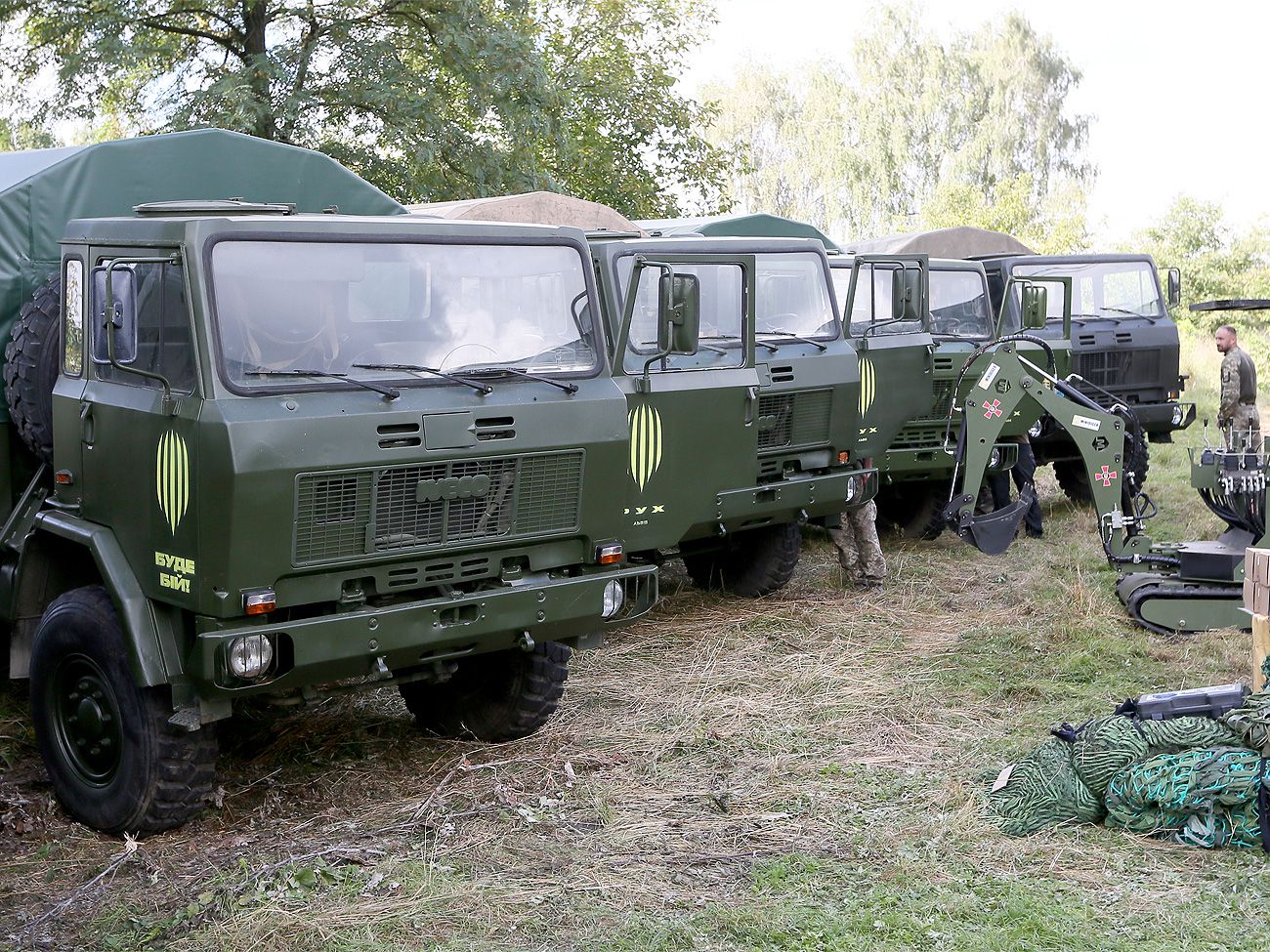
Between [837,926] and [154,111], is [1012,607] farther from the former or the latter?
[154,111]

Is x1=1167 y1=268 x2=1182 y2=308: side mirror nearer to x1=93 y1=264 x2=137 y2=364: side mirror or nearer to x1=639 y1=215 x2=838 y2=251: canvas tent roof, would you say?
x1=639 y1=215 x2=838 y2=251: canvas tent roof

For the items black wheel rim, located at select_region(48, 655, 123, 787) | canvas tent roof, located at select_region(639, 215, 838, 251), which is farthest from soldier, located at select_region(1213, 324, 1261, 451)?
black wheel rim, located at select_region(48, 655, 123, 787)

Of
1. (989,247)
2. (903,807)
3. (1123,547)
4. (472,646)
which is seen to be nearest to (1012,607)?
(1123,547)

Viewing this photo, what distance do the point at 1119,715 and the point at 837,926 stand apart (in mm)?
1864

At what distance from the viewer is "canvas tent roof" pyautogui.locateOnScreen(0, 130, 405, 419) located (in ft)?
18.5

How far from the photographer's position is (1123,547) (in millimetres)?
8484

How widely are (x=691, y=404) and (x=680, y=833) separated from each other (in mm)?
2719

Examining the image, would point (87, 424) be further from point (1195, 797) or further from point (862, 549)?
point (862, 549)

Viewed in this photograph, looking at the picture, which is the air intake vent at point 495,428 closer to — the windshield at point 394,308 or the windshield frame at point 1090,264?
the windshield at point 394,308

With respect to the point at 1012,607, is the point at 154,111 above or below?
above

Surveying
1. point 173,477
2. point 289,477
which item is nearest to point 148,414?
point 173,477

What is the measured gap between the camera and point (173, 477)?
4.58m

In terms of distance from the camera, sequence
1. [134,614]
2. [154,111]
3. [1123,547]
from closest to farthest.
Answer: [134,614], [1123,547], [154,111]

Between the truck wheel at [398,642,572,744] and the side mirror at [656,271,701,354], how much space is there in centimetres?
145
